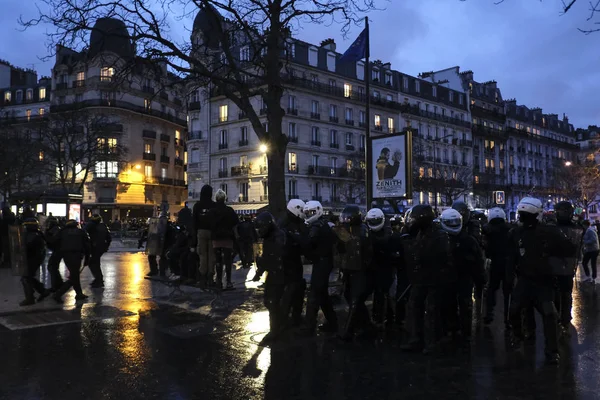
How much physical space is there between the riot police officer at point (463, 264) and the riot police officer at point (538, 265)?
625 mm

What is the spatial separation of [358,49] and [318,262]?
35.5 feet

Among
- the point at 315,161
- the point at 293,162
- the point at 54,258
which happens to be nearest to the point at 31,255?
the point at 54,258

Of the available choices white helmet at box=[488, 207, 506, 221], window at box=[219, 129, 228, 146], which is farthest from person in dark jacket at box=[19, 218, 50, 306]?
window at box=[219, 129, 228, 146]

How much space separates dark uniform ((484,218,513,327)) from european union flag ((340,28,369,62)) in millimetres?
9404

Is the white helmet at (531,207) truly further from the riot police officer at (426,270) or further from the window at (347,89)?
the window at (347,89)

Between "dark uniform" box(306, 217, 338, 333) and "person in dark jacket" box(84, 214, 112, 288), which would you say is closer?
"dark uniform" box(306, 217, 338, 333)

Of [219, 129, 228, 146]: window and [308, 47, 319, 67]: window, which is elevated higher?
[308, 47, 319, 67]: window

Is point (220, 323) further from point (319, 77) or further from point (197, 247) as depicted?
point (319, 77)

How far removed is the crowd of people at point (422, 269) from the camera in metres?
5.82

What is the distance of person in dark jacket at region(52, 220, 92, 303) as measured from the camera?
962 centimetres

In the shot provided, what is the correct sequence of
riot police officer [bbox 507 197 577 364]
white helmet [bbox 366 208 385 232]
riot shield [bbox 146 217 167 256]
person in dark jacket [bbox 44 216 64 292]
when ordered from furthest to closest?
riot shield [bbox 146 217 167 256]
person in dark jacket [bbox 44 216 64 292]
white helmet [bbox 366 208 385 232]
riot police officer [bbox 507 197 577 364]

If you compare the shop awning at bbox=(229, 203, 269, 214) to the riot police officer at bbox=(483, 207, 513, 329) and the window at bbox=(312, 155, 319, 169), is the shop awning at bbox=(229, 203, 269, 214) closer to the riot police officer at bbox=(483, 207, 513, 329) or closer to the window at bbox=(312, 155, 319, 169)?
the window at bbox=(312, 155, 319, 169)

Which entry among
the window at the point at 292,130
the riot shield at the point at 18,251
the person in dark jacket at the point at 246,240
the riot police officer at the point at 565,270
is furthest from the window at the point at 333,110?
the riot police officer at the point at 565,270

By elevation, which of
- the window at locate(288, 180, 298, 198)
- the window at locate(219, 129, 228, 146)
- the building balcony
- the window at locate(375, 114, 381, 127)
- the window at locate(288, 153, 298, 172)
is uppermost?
the window at locate(375, 114, 381, 127)
